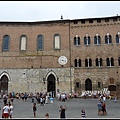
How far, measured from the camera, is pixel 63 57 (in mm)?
33000

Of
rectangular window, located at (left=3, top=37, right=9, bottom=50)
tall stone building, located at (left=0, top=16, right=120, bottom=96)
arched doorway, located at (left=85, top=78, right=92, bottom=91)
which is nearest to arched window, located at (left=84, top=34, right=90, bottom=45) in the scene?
tall stone building, located at (left=0, top=16, right=120, bottom=96)

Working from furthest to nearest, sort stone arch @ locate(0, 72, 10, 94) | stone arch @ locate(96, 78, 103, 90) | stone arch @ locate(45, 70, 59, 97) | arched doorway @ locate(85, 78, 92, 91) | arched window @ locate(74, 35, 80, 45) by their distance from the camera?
arched window @ locate(74, 35, 80, 45) < stone arch @ locate(0, 72, 10, 94) < stone arch @ locate(45, 70, 59, 97) < arched doorway @ locate(85, 78, 92, 91) < stone arch @ locate(96, 78, 103, 90)

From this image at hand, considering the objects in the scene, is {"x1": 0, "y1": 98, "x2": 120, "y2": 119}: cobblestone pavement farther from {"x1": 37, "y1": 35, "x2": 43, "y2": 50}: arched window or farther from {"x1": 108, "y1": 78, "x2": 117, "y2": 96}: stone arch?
{"x1": 37, "y1": 35, "x2": 43, "y2": 50}: arched window

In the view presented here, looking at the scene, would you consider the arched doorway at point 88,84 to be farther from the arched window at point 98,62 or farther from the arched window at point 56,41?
the arched window at point 56,41

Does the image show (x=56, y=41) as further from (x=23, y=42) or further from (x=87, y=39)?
(x=23, y=42)

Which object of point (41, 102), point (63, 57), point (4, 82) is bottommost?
point (41, 102)

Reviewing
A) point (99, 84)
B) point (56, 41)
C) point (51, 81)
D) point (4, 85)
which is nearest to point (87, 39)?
point (56, 41)

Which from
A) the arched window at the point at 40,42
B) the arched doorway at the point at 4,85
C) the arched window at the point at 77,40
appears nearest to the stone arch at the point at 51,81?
the arched window at the point at 40,42

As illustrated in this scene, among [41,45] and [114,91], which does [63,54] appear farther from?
[114,91]

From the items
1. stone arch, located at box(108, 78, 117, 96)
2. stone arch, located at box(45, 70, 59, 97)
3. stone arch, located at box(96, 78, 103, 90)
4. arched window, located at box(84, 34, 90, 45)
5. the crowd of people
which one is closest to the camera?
the crowd of people

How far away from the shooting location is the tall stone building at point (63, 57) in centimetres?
3162

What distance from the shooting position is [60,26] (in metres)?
34.4

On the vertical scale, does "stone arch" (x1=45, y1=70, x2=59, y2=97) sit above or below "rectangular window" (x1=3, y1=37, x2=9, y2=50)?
below

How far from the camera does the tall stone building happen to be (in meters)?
31.6
